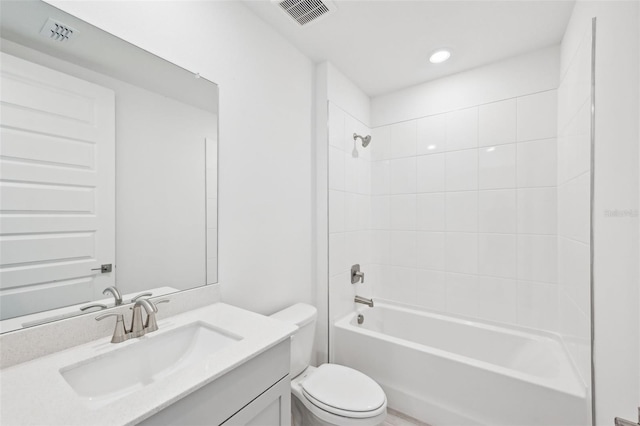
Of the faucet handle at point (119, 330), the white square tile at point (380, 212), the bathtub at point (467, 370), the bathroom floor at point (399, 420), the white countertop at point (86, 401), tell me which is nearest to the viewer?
the white countertop at point (86, 401)

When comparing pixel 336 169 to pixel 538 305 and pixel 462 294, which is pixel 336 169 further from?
pixel 538 305

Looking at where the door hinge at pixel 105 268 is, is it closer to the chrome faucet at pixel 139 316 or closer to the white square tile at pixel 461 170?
the chrome faucet at pixel 139 316

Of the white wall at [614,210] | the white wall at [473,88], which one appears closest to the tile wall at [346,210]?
the white wall at [473,88]

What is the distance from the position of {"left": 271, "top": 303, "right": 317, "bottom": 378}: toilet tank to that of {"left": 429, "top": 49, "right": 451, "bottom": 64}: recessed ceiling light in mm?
1933

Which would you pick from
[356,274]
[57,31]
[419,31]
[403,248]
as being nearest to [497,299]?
[403,248]

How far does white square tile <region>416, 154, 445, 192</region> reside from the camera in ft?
7.41

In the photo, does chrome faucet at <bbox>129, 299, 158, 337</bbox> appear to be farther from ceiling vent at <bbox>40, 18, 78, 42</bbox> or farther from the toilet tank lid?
ceiling vent at <bbox>40, 18, 78, 42</bbox>

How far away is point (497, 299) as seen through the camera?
203 cm

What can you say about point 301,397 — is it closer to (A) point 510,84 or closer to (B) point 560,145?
(B) point 560,145

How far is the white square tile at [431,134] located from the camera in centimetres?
225

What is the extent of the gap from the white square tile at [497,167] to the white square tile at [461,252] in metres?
0.41

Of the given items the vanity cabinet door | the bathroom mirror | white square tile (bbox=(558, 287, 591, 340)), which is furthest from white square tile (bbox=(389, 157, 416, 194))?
the vanity cabinet door

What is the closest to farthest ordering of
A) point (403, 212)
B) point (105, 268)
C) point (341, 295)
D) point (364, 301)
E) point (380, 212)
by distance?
point (105, 268)
point (341, 295)
point (364, 301)
point (403, 212)
point (380, 212)

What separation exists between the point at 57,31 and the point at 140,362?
1.17m
